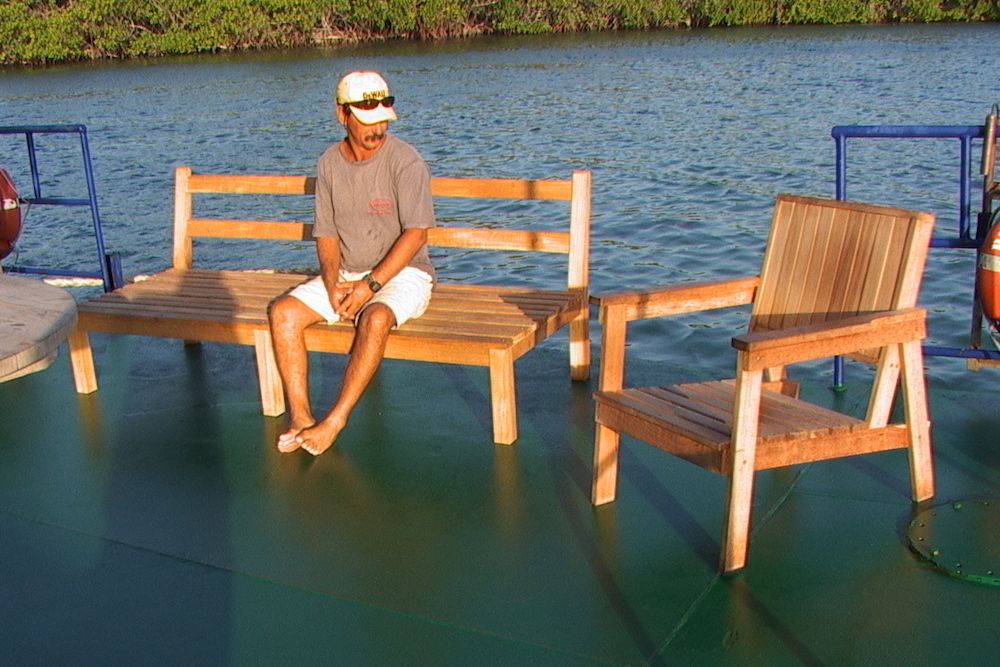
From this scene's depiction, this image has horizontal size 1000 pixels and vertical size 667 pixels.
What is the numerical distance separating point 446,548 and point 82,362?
235 centimetres

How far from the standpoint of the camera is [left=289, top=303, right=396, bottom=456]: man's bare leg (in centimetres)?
449

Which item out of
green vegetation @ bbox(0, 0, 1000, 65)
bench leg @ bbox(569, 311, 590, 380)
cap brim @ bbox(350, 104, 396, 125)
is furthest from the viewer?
green vegetation @ bbox(0, 0, 1000, 65)

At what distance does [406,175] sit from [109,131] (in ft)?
61.7

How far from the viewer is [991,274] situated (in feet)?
13.5

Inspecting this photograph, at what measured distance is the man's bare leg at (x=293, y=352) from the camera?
4.65m

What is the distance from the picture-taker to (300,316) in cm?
470

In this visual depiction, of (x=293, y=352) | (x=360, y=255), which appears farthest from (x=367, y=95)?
(x=293, y=352)

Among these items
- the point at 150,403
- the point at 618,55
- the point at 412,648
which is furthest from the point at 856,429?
the point at 618,55

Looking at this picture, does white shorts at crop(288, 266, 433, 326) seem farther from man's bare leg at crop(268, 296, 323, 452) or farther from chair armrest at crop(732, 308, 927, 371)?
chair armrest at crop(732, 308, 927, 371)

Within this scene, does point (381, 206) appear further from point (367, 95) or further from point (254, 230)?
point (254, 230)

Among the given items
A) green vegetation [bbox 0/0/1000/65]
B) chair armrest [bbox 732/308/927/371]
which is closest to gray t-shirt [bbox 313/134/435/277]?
chair armrest [bbox 732/308/927/371]

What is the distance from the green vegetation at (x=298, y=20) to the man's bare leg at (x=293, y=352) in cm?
3374

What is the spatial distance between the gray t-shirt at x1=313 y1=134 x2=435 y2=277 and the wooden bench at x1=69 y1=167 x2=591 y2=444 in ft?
1.10

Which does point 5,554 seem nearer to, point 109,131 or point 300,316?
point 300,316
